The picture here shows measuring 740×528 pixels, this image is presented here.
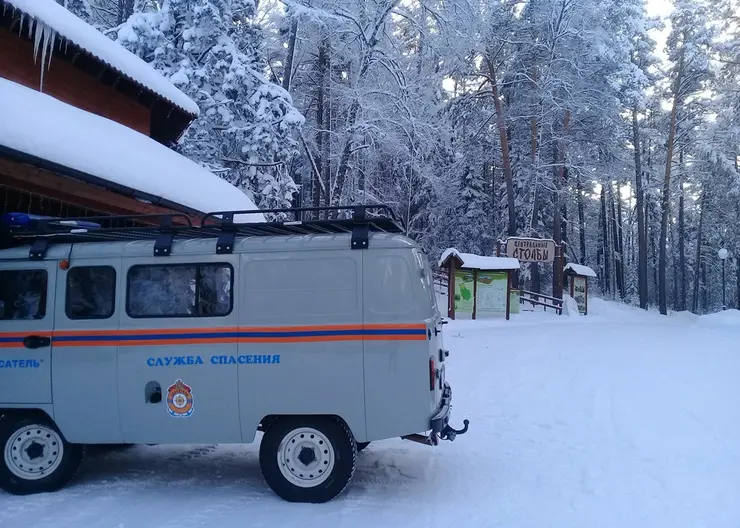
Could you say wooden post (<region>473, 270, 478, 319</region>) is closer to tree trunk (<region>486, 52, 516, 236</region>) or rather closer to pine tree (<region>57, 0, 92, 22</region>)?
tree trunk (<region>486, 52, 516, 236</region>)

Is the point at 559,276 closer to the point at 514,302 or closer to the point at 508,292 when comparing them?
the point at 514,302

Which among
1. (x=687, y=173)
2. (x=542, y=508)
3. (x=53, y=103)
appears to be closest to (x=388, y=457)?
(x=542, y=508)

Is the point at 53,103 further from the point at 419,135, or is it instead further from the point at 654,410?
the point at 419,135

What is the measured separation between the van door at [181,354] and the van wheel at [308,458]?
399mm

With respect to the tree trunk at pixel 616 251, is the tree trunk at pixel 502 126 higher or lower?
higher

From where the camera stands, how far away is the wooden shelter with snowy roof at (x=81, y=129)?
7613 mm

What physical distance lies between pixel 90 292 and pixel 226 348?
5.24ft

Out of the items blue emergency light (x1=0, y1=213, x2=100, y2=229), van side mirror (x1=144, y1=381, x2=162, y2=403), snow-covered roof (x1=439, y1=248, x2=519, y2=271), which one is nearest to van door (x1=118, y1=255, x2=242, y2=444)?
van side mirror (x1=144, y1=381, x2=162, y2=403)

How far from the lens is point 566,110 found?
95.6 feet

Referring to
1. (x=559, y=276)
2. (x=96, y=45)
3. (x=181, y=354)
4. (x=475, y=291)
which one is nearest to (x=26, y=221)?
(x=181, y=354)

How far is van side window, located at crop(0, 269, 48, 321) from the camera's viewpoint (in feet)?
20.2

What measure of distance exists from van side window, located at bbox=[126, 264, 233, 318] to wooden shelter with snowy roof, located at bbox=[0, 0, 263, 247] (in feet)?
5.07

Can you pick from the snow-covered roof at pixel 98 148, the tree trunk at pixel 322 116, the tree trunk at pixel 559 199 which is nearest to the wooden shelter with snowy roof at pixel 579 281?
the tree trunk at pixel 559 199

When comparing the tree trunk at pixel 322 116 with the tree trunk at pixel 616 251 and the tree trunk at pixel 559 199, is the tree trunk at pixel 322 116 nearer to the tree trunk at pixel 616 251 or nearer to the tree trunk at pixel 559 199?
the tree trunk at pixel 559 199
